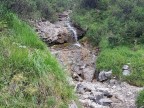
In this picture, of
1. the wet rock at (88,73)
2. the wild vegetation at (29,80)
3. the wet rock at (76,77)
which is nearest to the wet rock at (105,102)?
the wild vegetation at (29,80)

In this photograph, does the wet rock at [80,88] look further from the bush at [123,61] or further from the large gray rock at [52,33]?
the large gray rock at [52,33]

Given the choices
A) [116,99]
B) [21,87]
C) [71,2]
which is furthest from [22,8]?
[71,2]

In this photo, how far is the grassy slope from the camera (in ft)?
23.9

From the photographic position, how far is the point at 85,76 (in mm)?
14727

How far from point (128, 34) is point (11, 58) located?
10.1 meters

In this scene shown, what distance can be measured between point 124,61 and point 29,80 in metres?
7.71

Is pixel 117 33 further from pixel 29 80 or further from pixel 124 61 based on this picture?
pixel 29 80

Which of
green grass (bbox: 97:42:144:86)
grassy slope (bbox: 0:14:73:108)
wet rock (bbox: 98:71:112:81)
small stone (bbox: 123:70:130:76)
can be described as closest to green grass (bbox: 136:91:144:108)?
green grass (bbox: 97:42:144:86)

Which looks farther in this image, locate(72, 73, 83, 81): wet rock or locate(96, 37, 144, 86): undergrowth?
locate(72, 73, 83, 81): wet rock

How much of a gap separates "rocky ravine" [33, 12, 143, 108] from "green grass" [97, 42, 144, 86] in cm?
44

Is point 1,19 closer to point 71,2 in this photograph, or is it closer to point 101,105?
point 101,105

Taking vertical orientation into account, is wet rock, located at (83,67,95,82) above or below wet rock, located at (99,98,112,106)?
below

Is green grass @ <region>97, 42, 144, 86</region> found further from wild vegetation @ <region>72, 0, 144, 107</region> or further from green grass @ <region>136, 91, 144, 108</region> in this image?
green grass @ <region>136, 91, 144, 108</region>

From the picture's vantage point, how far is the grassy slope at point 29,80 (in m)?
7.28
